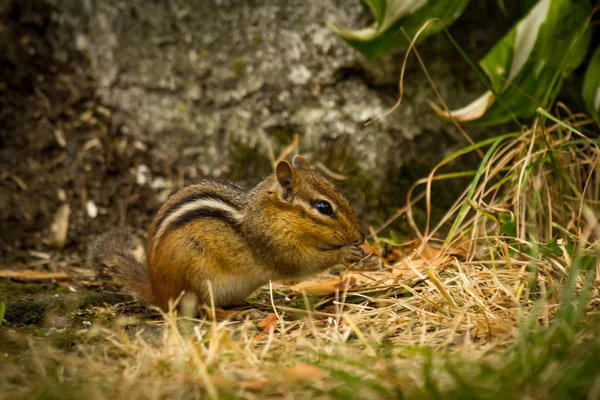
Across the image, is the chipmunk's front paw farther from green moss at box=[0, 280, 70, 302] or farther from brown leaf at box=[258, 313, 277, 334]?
green moss at box=[0, 280, 70, 302]

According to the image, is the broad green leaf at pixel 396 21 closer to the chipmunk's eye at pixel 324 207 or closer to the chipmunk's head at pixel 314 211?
the chipmunk's head at pixel 314 211

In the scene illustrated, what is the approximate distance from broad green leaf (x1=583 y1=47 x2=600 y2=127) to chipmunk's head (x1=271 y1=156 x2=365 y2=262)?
1556 mm

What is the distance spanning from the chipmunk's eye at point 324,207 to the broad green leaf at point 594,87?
1634 millimetres

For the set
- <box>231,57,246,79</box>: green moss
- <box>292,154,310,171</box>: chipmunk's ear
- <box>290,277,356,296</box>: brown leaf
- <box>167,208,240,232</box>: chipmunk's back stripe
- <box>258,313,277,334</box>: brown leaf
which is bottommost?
<box>290,277,356,296</box>: brown leaf

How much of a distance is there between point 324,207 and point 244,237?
1.43 ft

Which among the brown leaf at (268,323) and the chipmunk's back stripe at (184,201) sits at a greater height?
the chipmunk's back stripe at (184,201)

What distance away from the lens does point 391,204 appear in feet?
14.4

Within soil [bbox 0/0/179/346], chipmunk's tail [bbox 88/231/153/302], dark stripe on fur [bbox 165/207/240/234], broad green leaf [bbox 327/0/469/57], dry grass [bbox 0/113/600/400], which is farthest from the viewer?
soil [bbox 0/0/179/346]

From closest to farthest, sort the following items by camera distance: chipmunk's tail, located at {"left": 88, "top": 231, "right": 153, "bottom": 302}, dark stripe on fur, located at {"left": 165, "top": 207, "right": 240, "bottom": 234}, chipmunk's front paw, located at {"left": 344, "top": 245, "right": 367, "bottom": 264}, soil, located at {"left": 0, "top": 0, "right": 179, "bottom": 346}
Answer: dark stripe on fur, located at {"left": 165, "top": 207, "right": 240, "bottom": 234}, chipmunk's tail, located at {"left": 88, "top": 231, "right": 153, "bottom": 302}, chipmunk's front paw, located at {"left": 344, "top": 245, "right": 367, "bottom": 264}, soil, located at {"left": 0, "top": 0, "right": 179, "bottom": 346}

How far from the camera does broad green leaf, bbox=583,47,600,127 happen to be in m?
3.71

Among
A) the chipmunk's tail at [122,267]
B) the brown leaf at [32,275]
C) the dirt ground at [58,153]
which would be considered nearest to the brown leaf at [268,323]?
the chipmunk's tail at [122,267]

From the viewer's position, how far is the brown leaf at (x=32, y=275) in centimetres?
384

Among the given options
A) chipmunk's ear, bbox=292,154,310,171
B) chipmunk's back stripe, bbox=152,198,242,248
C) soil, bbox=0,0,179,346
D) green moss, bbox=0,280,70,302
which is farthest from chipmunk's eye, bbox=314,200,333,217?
soil, bbox=0,0,179,346

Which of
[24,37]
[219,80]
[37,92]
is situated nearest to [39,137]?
[37,92]
